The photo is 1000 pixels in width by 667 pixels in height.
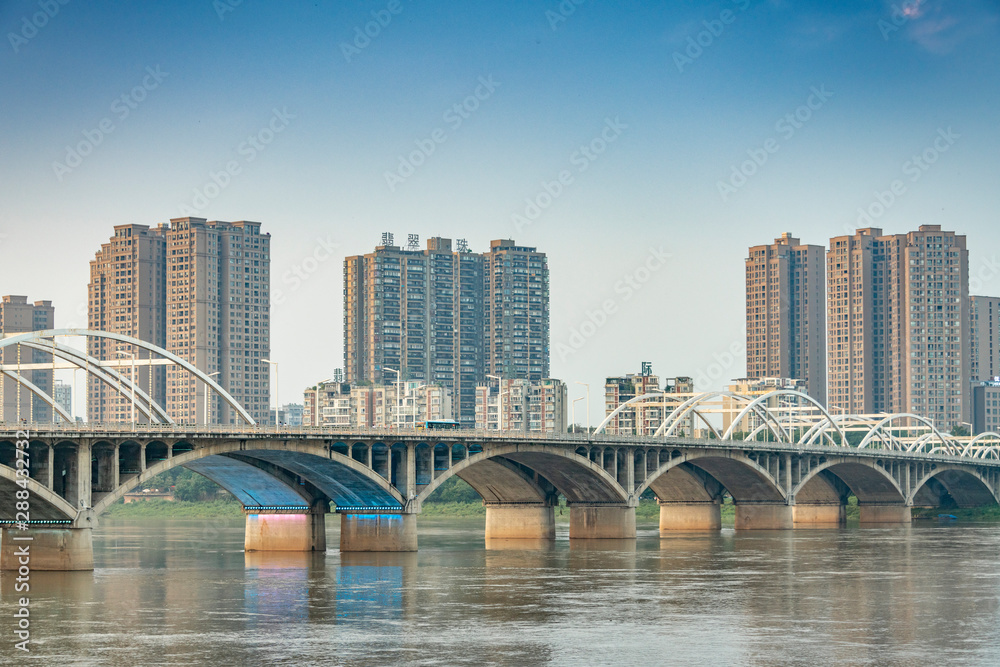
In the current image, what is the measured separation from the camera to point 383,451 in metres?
103

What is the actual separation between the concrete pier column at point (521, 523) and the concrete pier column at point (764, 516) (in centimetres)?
3053

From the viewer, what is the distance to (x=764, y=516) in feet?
498

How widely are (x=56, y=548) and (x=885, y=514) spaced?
116m

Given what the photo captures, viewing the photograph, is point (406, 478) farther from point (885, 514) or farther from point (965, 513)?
point (965, 513)

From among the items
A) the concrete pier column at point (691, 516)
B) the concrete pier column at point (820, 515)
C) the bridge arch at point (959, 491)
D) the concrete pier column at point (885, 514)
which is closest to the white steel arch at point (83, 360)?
the concrete pier column at point (691, 516)

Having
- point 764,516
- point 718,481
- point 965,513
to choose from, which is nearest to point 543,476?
point 718,481

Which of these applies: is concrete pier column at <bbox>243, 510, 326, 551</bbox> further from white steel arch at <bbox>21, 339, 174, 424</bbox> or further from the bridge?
white steel arch at <bbox>21, 339, 174, 424</bbox>

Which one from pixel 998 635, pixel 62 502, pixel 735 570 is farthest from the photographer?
pixel 735 570

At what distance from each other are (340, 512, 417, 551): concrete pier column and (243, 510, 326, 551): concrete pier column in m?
2.99

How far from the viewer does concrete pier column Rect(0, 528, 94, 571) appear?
81.2m

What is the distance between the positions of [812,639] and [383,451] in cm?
5199

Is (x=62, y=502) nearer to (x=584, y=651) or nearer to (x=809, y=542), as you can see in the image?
(x=584, y=651)

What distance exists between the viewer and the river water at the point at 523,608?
5169 centimetres

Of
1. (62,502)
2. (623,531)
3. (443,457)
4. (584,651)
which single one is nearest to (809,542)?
(623,531)
